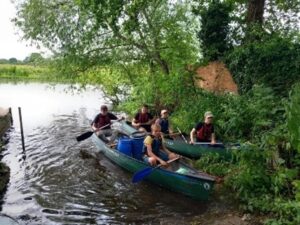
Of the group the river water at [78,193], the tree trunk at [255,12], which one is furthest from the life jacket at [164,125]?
the tree trunk at [255,12]

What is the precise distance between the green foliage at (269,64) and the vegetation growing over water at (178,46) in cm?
4

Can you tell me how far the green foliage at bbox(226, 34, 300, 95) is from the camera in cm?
1379

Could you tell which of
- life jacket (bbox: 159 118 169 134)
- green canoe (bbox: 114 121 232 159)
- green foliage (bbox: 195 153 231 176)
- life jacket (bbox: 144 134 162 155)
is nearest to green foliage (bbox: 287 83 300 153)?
green foliage (bbox: 195 153 231 176)

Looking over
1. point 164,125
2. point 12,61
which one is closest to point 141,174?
point 164,125

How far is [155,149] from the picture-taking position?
1042cm

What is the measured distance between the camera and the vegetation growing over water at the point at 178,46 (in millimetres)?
13477

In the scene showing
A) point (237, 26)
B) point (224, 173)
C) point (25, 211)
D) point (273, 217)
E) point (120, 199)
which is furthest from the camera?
point (237, 26)

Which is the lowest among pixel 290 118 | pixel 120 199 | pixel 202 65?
pixel 120 199

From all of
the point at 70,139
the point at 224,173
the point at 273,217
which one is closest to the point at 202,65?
the point at 70,139

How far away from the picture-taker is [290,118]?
598 centimetres

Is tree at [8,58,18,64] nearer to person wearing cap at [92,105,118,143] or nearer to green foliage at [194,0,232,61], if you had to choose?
green foliage at [194,0,232,61]

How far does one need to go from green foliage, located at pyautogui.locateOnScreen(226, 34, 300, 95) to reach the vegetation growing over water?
0.12ft

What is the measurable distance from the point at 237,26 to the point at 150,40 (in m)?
4.08

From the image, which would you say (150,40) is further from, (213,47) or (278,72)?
(278,72)
